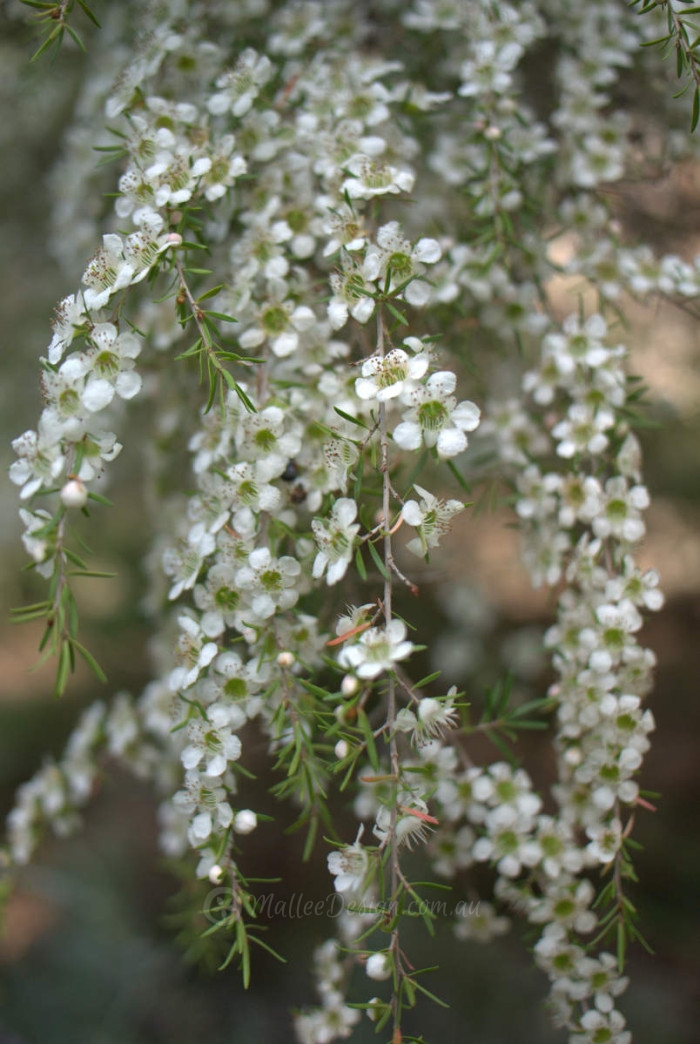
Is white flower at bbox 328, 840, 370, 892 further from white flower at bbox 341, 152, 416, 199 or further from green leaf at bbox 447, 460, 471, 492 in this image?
white flower at bbox 341, 152, 416, 199

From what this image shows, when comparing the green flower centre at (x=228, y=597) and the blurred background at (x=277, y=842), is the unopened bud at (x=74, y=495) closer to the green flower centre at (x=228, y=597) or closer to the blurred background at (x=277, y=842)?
the green flower centre at (x=228, y=597)

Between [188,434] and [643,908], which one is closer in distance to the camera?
[188,434]

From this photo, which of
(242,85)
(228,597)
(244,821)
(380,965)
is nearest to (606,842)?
(380,965)

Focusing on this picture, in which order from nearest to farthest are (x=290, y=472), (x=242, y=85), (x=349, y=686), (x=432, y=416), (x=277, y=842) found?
(x=349, y=686), (x=432, y=416), (x=290, y=472), (x=242, y=85), (x=277, y=842)

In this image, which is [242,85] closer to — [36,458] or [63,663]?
[36,458]

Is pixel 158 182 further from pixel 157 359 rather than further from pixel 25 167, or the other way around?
pixel 25 167

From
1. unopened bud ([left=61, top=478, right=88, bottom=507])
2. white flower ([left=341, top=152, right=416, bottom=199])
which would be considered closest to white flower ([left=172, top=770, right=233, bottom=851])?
unopened bud ([left=61, top=478, right=88, bottom=507])

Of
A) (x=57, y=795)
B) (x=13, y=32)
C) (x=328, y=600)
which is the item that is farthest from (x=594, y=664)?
(x=13, y=32)
